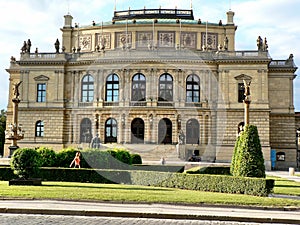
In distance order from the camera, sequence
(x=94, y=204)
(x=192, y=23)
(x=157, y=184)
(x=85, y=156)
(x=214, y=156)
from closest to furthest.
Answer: (x=94, y=204) → (x=157, y=184) → (x=85, y=156) → (x=214, y=156) → (x=192, y=23)

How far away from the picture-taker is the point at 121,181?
30.0 m

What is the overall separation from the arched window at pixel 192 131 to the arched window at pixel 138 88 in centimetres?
767

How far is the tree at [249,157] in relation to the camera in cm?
2520

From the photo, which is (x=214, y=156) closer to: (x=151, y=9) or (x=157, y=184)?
(x=151, y=9)

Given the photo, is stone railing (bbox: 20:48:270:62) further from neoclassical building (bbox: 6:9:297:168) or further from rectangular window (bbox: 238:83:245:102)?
rectangular window (bbox: 238:83:245:102)

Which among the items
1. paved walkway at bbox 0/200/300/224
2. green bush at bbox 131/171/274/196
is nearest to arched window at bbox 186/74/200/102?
green bush at bbox 131/171/274/196

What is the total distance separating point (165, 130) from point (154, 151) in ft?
14.2

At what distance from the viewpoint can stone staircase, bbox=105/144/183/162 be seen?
59.1 metres

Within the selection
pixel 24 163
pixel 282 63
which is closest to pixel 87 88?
pixel 282 63

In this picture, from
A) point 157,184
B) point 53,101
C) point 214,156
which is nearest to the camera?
point 157,184

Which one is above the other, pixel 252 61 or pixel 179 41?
pixel 179 41

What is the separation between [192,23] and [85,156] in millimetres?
43943

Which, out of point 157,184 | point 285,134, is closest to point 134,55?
point 285,134

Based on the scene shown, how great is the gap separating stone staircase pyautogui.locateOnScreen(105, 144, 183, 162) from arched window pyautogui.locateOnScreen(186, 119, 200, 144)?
3.67 meters
